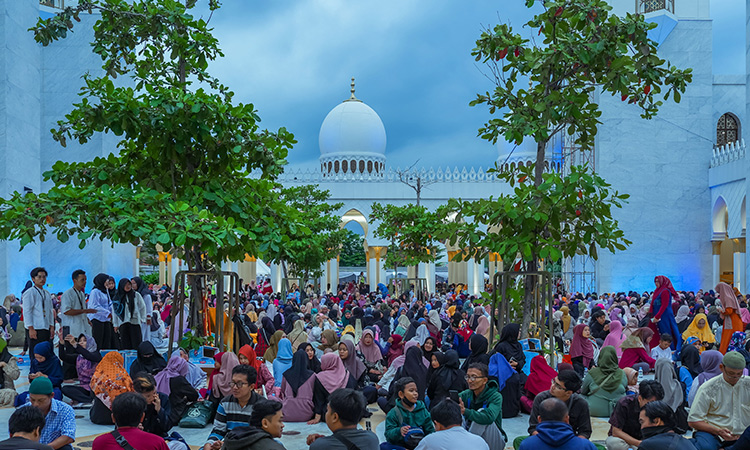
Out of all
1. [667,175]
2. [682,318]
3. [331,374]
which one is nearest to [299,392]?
[331,374]

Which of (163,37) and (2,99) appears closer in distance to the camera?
(163,37)

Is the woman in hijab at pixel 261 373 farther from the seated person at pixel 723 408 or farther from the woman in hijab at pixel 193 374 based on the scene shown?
the seated person at pixel 723 408

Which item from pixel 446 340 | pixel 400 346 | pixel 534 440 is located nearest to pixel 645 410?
pixel 534 440

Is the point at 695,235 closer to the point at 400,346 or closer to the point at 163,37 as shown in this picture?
the point at 400,346

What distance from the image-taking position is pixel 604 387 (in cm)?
689

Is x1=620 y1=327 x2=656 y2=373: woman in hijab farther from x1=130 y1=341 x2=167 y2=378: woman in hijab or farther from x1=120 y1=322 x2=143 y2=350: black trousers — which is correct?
x1=120 y1=322 x2=143 y2=350: black trousers

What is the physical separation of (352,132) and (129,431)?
1212 inches

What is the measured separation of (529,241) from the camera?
7094mm

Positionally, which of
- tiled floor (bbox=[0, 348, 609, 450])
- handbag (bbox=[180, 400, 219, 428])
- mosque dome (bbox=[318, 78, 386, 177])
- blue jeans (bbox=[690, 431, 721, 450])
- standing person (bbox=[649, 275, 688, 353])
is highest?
mosque dome (bbox=[318, 78, 386, 177])

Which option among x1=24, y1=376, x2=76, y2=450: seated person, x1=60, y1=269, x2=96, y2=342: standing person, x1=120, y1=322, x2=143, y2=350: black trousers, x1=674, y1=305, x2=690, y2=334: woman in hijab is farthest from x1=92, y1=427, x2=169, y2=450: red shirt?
x1=674, y1=305, x2=690, y2=334: woman in hijab

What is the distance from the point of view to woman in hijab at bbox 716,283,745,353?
9.51m

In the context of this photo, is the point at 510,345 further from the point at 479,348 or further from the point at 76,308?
the point at 76,308

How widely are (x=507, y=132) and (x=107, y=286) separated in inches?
Result: 188

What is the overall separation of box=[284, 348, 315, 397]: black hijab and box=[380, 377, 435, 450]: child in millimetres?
2001
